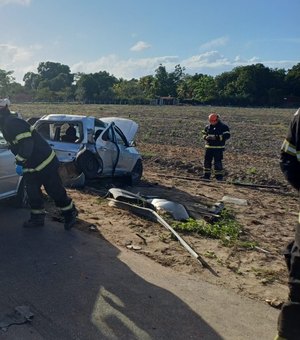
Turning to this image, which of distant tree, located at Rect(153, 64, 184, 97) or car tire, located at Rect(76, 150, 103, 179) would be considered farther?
distant tree, located at Rect(153, 64, 184, 97)

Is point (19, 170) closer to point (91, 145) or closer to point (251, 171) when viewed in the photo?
point (91, 145)

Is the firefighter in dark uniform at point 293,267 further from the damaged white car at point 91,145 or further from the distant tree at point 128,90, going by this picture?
the distant tree at point 128,90

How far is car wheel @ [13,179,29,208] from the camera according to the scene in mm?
6620

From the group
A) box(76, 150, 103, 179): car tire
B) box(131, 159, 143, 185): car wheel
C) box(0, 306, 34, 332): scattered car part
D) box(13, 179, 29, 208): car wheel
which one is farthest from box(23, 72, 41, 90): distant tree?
box(0, 306, 34, 332): scattered car part

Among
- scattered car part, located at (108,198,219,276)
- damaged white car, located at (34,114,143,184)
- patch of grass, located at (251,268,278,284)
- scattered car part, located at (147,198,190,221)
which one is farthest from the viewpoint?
damaged white car, located at (34,114,143,184)

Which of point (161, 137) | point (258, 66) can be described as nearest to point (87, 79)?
point (258, 66)

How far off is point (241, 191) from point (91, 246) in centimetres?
518

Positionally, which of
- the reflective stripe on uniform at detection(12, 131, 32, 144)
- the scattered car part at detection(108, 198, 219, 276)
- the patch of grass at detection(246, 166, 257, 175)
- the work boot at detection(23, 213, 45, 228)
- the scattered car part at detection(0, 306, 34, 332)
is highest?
the reflective stripe on uniform at detection(12, 131, 32, 144)

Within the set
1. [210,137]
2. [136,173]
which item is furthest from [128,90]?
[136,173]

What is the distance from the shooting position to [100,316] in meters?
3.67

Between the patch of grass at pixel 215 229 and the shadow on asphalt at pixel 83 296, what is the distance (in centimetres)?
127

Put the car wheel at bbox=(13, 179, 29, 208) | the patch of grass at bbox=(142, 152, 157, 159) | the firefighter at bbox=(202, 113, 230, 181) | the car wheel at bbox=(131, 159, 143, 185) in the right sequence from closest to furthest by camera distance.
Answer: the car wheel at bbox=(13, 179, 29, 208) → the car wheel at bbox=(131, 159, 143, 185) → the firefighter at bbox=(202, 113, 230, 181) → the patch of grass at bbox=(142, 152, 157, 159)

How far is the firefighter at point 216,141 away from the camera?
37.1 ft

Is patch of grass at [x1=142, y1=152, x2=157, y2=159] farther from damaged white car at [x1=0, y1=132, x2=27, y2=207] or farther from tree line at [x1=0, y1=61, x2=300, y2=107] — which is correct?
tree line at [x1=0, y1=61, x2=300, y2=107]
